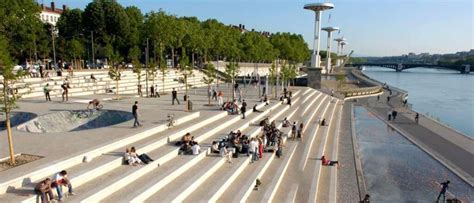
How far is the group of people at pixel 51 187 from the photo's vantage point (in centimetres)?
884

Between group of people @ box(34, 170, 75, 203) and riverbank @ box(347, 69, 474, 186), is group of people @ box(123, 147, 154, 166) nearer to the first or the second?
group of people @ box(34, 170, 75, 203)

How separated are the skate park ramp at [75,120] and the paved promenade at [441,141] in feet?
62.0

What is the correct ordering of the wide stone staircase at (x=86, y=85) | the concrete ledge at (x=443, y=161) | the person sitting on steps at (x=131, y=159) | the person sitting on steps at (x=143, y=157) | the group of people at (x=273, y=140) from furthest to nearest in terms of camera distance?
the wide stone staircase at (x=86, y=85), the concrete ledge at (x=443, y=161), the group of people at (x=273, y=140), the person sitting on steps at (x=143, y=157), the person sitting on steps at (x=131, y=159)

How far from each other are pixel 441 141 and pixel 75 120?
25914mm

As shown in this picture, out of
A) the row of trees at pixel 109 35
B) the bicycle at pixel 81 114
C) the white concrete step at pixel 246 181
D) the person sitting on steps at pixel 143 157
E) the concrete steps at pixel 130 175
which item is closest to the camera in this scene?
the concrete steps at pixel 130 175

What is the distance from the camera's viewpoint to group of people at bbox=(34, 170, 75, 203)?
29.0ft

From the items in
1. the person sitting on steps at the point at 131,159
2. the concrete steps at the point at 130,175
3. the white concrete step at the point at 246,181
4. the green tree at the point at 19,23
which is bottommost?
the white concrete step at the point at 246,181

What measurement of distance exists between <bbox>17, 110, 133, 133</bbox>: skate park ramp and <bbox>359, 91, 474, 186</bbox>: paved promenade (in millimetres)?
18894

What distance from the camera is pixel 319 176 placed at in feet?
52.2

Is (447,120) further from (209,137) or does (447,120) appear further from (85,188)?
(85,188)

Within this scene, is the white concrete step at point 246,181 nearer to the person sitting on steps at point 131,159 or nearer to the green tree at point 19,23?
the person sitting on steps at point 131,159

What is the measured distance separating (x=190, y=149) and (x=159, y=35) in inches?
1735

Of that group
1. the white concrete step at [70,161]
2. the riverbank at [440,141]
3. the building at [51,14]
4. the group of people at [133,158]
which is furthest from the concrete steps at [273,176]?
the building at [51,14]

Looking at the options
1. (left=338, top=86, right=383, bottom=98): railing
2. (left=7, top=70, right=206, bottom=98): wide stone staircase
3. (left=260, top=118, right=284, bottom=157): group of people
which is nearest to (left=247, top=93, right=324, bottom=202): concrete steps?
(left=260, top=118, right=284, bottom=157): group of people
